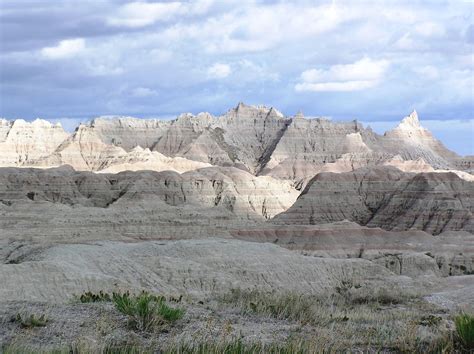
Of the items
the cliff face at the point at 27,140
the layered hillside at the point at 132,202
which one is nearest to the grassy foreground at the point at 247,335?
the layered hillside at the point at 132,202

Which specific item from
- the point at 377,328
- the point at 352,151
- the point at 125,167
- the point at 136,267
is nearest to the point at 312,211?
the point at 125,167

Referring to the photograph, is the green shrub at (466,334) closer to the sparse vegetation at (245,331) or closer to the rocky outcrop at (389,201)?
the sparse vegetation at (245,331)

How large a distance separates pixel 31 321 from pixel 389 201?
105m

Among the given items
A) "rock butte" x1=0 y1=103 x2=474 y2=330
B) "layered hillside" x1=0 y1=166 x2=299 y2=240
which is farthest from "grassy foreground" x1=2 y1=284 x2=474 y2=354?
"layered hillside" x1=0 y1=166 x2=299 y2=240

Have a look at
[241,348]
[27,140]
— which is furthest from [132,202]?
[241,348]

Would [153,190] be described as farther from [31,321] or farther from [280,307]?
[31,321]

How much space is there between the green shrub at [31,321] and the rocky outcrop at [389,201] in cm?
9131

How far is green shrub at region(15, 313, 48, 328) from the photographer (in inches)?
495

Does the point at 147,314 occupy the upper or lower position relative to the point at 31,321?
upper

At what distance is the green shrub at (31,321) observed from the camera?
12570mm

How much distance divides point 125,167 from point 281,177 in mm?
42805

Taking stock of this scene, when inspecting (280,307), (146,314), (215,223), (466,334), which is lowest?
(215,223)

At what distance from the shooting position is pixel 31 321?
12617mm

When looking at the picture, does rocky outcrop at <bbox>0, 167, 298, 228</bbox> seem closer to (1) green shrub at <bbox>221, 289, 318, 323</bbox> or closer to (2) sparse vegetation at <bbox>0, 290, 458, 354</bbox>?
(1) green shrub at <bbox>221, 289, 318, 323</bbox>
